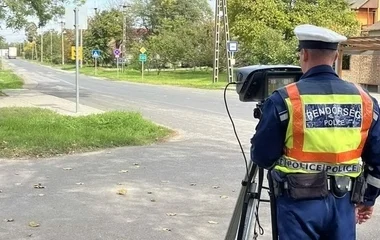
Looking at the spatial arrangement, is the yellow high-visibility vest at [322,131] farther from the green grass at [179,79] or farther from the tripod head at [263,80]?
the green grass at [179,79]

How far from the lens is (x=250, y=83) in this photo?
10.2ft

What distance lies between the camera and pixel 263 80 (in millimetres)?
3084

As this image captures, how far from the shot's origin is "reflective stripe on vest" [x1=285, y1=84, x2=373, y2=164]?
8.79 ft

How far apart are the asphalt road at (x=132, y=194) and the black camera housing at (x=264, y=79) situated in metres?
2.10

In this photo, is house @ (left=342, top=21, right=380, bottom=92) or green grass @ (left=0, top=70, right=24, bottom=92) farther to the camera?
house @ (left=342, top=21, right=380, bottom=92)

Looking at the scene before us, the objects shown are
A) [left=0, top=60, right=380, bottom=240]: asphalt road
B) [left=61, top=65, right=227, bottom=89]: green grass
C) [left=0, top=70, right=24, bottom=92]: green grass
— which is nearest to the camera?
[left=0, top=60, right=380, bottom=240]: asphalt road

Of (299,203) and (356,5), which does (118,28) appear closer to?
(356,5)

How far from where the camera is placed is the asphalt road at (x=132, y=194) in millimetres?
5074

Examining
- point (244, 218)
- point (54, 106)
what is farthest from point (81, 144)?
point (54, 106)

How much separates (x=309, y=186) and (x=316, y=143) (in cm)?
21

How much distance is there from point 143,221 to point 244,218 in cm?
231

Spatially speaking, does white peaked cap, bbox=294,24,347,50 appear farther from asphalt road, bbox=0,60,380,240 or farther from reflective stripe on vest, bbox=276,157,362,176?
asphalt road, bbox=0,60,380,240

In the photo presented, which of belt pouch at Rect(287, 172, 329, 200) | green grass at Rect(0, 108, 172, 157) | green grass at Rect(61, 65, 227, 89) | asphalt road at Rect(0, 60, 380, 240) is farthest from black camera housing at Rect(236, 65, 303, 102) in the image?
green grass at Rect(61, 65, 227, 89)

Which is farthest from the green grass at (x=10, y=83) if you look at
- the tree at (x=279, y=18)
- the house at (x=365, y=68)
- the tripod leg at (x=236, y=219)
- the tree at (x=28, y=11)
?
the tripod leg at (x=236, y=219)
